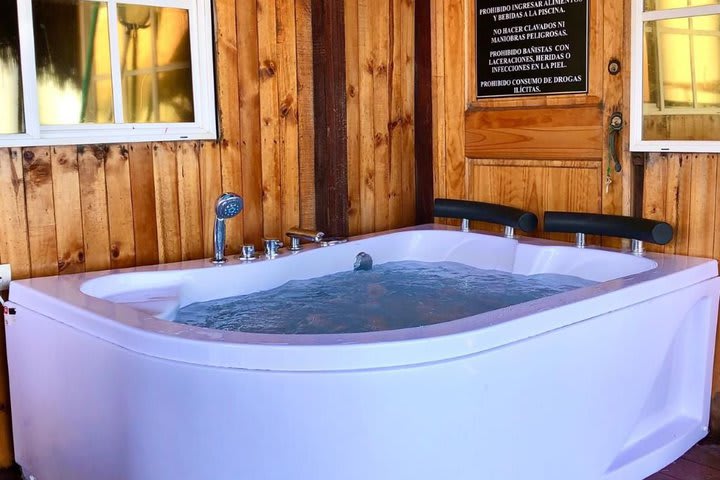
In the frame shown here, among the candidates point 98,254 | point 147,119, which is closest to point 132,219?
point 98,254

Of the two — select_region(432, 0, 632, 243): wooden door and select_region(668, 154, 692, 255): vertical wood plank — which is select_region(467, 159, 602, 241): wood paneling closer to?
select_region(432, 0, 632, 243): wooden door

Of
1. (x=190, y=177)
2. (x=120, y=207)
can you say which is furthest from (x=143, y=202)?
(x=190, y=177)

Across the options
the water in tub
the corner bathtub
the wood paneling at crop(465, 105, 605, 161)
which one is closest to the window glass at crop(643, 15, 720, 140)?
the wood paneling at crop(465, 105, 605, 161)

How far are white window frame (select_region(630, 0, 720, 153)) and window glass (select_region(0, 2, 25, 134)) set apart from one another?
202cm

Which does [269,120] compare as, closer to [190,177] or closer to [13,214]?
[190,177]

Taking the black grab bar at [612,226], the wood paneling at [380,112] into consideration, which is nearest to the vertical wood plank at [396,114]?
the wood paneling at [380,112]

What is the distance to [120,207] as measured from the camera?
8.73 feet

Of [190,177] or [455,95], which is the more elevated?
[455,95]

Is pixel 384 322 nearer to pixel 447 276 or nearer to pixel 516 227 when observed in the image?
pixel 447 276

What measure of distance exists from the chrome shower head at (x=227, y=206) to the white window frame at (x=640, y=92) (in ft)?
4.53

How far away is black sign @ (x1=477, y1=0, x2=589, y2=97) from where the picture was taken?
2.86 metres

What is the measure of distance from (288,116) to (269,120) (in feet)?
0.32

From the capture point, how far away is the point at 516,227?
2969 mm

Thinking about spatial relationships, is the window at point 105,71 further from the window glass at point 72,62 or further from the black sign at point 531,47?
the black sign at point 531,47
